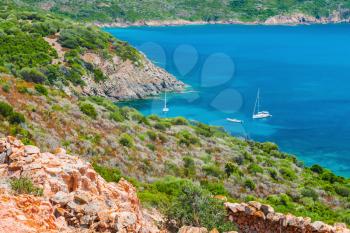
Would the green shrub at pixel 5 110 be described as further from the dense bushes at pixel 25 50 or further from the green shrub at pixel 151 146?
the dense bushes at pixel 25 50

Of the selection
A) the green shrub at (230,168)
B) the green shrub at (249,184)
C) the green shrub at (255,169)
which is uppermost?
the green shrub at (230,168)

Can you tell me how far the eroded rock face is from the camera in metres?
9.66

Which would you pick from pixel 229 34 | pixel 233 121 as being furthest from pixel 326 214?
pixel 229 34

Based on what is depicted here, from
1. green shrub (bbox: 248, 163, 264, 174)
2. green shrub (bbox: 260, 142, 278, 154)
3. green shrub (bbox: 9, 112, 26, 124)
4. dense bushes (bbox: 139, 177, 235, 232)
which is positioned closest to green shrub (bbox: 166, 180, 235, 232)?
dense bushes (bbox: 139, 177, 235, 232)

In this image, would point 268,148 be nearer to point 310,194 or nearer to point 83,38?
point 310,194

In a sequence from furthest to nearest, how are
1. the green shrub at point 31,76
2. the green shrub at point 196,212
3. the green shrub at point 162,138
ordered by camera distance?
the green shrub at point 31,76 → the green shrub at point 162,138 → the green shrub at point 196,212

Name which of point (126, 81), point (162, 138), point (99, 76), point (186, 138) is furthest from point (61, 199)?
point (126, 81)

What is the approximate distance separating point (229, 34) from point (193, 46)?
3950 cm

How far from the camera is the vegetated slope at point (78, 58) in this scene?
6031 centimetres

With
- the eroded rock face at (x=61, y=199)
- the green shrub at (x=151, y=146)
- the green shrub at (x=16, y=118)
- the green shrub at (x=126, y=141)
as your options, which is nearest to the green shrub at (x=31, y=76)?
the green shrub at (x=151, y=146)

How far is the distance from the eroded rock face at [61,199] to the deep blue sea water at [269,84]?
3781 centimetres

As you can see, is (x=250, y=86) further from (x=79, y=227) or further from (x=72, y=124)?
(x=79, y=227)

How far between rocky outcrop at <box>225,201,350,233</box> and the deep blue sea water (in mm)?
31922

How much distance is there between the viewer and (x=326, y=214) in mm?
23328
